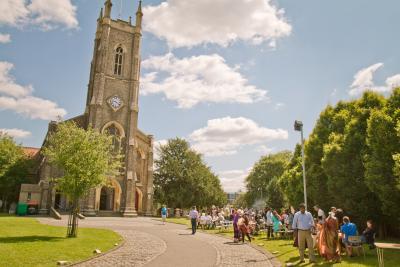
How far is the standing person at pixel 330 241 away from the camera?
1151cm

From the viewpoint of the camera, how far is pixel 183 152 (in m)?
53.6

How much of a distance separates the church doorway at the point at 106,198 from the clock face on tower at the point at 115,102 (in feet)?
36.9

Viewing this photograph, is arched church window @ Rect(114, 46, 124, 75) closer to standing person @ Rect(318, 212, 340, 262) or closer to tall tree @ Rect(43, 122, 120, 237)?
tall tree @ Rect(43, 122, 120, 237)

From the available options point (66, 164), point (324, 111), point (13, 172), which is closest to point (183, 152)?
point (13, 172)

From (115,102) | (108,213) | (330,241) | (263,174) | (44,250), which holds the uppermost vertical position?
(115,102)

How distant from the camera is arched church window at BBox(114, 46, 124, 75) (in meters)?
47.8

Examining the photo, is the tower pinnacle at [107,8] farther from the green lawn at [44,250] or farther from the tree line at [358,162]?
the green lawn at [44,250]

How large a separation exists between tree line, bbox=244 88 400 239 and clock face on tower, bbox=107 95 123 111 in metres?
25.8

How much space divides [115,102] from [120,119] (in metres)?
2.59

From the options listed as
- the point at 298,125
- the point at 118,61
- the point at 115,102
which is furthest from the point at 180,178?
the point at 298,125

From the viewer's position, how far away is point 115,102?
45.6 m

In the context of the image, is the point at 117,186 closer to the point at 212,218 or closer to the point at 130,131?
the point at 130,131

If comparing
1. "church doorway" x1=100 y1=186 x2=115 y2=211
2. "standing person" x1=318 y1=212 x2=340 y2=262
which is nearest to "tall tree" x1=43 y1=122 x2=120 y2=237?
"standing person" x1=318 y1=212 x2=340 y2=262

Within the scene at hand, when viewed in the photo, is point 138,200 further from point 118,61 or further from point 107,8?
point 107,8
